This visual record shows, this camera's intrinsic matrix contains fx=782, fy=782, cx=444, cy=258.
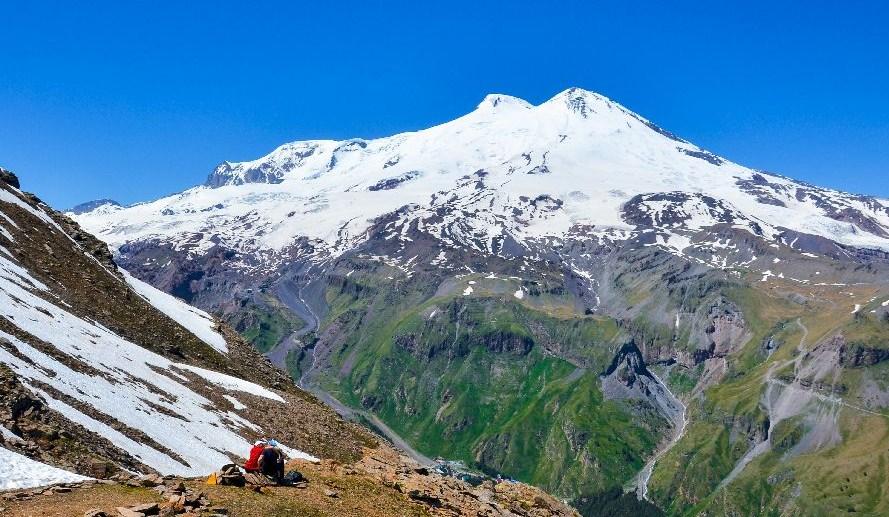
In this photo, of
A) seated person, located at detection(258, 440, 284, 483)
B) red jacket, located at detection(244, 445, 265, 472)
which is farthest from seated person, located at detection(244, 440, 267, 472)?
seated person, located at detection(258, 440, 284, 483)

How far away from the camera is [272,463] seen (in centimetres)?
4031

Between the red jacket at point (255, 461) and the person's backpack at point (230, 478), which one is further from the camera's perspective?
the red jacket at point (255, 461)

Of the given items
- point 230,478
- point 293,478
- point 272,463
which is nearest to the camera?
point 230,478

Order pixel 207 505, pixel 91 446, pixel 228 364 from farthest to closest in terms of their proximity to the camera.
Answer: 1. pixel 228 364
2. pixel 91 446
3. pixel 207 505

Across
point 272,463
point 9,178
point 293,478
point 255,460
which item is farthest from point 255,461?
point 9,178

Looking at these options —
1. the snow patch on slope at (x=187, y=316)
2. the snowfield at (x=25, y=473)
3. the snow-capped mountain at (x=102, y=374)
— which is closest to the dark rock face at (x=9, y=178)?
the snow-capped mountain at (x=102, y=374)

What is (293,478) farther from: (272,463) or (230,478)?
(230,478)

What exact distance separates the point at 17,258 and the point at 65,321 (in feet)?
65.2

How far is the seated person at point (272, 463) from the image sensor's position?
40.0 metres

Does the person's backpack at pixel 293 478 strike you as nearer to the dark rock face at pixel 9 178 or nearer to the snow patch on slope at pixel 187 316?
the snow patch on slope at pixel 187 316

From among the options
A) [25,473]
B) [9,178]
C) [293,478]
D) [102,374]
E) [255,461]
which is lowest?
[25,473]

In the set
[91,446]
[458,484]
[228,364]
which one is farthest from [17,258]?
[458,484]

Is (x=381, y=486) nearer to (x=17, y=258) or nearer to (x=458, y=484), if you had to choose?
(x=458, y=484)

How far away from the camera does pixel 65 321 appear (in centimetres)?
7681
